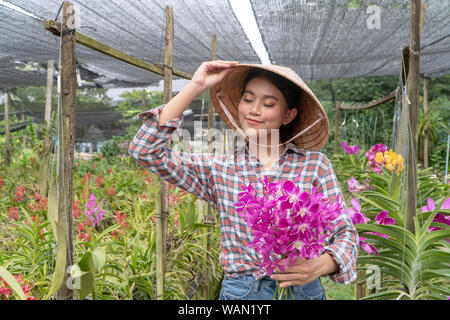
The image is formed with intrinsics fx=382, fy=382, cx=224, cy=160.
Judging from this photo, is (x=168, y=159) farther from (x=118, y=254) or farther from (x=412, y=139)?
(x=118, y=254)

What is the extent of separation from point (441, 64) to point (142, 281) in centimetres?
473

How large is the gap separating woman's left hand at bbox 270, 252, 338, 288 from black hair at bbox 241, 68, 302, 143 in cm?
49

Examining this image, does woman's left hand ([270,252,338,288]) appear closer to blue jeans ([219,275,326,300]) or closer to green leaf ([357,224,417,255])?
blue jeans ([219,275,326,300])

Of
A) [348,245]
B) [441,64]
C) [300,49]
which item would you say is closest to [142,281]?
[348,245]

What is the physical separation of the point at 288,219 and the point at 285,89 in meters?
0.54

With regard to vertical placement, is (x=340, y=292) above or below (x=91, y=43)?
below

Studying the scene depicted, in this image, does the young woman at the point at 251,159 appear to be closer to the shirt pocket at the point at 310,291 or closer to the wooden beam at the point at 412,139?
the shirt pocket at the point at 310,291

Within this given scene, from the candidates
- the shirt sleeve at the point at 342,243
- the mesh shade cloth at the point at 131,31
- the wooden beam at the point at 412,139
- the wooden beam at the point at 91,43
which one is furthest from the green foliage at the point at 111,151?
the shirt sleeve at the point at 342,243

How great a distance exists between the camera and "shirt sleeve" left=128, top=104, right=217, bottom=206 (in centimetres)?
107

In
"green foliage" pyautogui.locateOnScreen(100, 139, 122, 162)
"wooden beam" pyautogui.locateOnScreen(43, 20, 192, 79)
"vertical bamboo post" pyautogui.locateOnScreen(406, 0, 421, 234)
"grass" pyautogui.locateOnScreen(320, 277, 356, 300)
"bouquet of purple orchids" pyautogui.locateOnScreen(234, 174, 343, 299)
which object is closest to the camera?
"bouquet of purple orchids" pyautogui.locateOnScreen(234, 174, 343, 299)

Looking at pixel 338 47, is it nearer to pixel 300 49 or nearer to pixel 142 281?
pixel 300 49

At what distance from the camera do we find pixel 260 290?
1.04 meters

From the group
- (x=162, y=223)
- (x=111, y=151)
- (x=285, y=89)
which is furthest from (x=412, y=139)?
(x=111, y=151)

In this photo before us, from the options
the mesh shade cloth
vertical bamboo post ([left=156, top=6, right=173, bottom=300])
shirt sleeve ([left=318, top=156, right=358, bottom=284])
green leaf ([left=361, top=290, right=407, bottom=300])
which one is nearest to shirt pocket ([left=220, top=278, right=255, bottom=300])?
shirt sleeve ([left=318, top=156, right=358, bottom=284])
